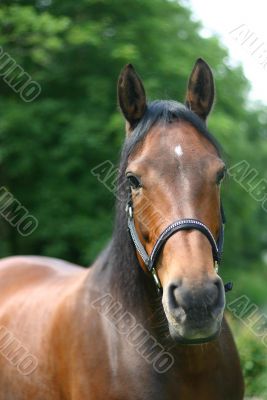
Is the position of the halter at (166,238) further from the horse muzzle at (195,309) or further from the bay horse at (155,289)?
the horse muzzle at (195,309)

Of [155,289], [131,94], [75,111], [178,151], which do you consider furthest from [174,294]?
[75,111]

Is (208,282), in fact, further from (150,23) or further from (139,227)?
(150,23)

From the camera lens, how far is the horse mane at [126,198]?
308cm

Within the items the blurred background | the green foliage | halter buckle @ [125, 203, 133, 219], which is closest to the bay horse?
halter buckle @ [125, 203, 133, 219]

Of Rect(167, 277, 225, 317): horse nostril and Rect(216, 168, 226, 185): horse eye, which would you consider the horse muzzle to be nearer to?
Rect(167, 277, 225, 317): horse nostril

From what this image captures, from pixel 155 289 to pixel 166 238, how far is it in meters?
0.49

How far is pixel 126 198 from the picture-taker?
3.12 metres

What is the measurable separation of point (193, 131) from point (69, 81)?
8108 mm

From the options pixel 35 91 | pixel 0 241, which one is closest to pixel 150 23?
pixel 35 91

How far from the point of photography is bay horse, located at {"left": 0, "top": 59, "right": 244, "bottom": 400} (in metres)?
2.58

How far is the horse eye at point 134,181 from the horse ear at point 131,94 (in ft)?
1.44

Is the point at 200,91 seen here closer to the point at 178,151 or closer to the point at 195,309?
the point at 178,151

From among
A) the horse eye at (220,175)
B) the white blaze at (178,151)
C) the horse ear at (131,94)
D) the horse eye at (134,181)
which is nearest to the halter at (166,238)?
the horse eye at (134,181)

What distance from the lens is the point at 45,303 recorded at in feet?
12.8
